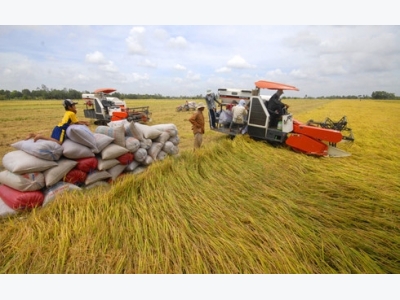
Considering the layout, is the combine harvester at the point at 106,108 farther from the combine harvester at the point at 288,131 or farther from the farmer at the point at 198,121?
the combine harvester at the point at 288,131

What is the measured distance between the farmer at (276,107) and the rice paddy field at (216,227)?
2.25 m

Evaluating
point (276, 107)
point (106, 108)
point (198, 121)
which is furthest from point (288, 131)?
point (106, 108)

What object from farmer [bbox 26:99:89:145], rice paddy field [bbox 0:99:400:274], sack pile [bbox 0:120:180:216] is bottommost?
rice paddy field [bbox 0:99:400:274]

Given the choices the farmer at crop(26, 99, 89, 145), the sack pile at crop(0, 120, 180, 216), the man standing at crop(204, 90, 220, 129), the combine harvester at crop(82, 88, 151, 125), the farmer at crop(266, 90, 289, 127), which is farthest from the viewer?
the combine harvester at crop(82, 88, 151, 125)

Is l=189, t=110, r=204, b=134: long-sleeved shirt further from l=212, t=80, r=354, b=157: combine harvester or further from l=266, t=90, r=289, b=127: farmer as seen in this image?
l=266, t=90, r=289, b=127: farmer

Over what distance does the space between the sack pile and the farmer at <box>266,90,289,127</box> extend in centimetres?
355

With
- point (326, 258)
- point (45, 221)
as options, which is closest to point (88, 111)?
point (45, 221)

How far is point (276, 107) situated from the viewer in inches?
213

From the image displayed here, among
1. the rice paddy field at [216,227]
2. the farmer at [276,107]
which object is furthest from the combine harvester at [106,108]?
the rice paddy field at [216,227]

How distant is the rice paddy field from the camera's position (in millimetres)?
1778

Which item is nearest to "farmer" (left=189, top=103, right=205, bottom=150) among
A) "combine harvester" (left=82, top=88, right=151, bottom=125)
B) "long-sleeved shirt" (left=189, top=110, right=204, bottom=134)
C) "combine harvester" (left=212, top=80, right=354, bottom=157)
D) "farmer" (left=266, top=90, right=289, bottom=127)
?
"long-sleeved shirt" (left=189, top=110, right=204, bottom=134)

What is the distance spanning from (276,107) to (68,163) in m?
4.92

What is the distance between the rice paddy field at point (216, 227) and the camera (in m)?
1.78

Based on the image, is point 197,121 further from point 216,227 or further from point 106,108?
point 106,108
